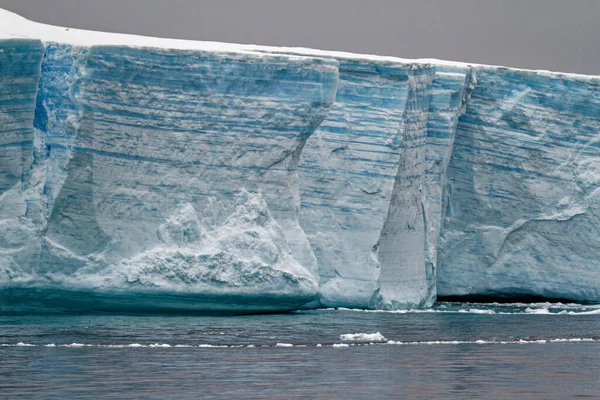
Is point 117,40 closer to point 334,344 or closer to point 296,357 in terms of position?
point 334,344

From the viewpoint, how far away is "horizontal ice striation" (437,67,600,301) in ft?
66.9

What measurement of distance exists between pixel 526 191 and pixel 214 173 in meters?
6.40

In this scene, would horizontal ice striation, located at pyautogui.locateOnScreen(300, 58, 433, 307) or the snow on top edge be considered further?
horizontal ice striation, located at pyautogui.locateOnScreen(300, 58, 433, 307)

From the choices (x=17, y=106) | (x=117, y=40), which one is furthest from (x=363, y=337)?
(x=117, y=40)

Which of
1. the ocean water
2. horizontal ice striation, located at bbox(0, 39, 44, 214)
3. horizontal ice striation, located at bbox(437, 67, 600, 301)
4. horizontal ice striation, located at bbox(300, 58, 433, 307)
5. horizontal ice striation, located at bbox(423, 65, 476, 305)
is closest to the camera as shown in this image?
the ocean water

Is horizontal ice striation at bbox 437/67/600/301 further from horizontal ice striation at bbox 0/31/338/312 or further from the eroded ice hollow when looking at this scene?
horizontal ice striation at bbox 0/31/338/312

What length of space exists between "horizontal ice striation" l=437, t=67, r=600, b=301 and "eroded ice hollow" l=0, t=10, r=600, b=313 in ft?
2.80

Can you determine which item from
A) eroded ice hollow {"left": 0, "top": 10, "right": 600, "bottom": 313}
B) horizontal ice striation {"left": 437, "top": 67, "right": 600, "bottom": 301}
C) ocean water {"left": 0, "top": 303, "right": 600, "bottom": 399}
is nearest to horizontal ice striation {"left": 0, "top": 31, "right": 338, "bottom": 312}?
eroded ice hollow {"left": 0, "top": 10, "right": 600, "bottom": 313}

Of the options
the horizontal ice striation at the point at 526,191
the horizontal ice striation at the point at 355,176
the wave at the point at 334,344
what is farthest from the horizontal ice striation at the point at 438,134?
the wave at the point at 334,344

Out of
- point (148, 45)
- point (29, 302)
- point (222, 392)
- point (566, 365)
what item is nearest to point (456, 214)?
point (148, 45)

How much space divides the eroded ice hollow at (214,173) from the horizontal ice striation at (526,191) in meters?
0.85

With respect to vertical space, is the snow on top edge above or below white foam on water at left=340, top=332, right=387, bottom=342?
above

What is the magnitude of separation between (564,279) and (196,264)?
24.7 feet

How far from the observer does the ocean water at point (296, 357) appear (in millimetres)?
9242
